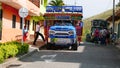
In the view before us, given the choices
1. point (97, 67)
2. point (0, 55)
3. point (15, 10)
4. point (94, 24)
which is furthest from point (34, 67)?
point (94, 24)

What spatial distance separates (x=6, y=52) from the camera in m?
16.7

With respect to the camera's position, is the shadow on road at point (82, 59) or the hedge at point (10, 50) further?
the shadow on road at point (82, 59)

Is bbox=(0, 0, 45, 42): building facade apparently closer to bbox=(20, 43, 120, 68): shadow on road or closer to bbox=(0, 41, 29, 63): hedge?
bbox=(0, 41, 29, 63): hedge

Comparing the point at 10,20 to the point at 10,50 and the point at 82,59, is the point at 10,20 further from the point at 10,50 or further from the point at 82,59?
the point at 10,50

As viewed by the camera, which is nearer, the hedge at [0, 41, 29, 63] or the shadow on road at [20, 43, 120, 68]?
the hedge at [0, 41, 29, 63]

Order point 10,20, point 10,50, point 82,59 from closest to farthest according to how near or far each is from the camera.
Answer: point 10,50, point 82,59, point 10,20

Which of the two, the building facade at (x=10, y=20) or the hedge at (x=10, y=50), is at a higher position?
the building facade at (x=10, y=20)

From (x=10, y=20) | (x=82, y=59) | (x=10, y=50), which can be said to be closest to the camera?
(x=10, y=50)

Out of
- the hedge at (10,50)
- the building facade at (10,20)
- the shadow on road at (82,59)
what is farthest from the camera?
the building facade at (10,20)

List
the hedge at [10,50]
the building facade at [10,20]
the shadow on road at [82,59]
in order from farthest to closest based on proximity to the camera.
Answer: the building facade at [10,20], the shadow on road at [82,59], the hedge at [10,50]

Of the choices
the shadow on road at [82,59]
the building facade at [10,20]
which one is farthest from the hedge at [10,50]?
the building facade at [10,20]

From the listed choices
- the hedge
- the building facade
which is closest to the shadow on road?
the hedge

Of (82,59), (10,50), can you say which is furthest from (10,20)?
(10,50)

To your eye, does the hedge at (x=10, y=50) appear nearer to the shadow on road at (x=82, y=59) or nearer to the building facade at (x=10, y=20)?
the shadow on road at (x=82, y=59)
